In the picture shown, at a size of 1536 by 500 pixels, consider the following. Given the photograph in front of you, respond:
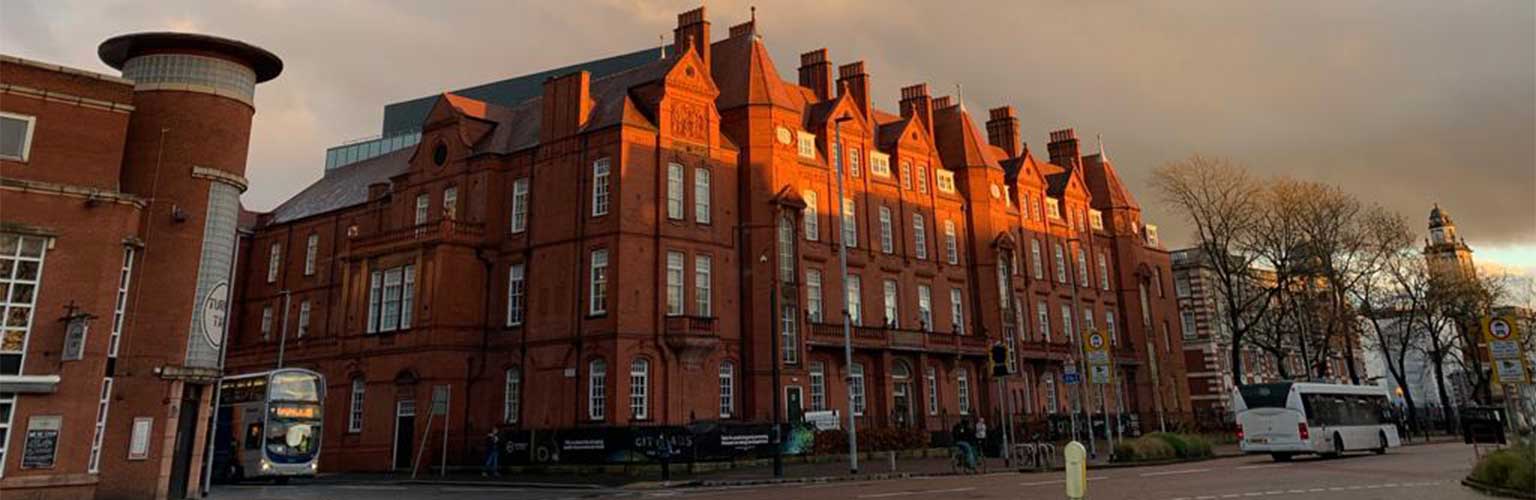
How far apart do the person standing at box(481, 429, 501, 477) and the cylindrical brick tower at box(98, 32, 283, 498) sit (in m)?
10.7

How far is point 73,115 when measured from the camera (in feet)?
68.8

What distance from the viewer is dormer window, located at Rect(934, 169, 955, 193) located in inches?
1956

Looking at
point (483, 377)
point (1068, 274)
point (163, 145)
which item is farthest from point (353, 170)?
point (1068, 274)

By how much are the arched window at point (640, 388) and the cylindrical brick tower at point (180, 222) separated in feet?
44.9

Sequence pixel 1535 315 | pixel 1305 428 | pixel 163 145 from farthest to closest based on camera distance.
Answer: pixel 1535 315 < pixel 1305 428 < pixel 163 145

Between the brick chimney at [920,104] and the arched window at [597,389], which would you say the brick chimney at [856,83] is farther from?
the arched window at [597,389]

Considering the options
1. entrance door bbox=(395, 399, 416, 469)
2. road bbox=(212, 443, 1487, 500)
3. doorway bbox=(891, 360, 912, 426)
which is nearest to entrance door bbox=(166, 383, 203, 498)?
road bbox=(212, 443, 1487, 500)

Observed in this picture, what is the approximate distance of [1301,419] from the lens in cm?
2952

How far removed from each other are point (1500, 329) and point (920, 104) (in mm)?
34781

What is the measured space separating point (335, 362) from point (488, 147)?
1141 centimetres

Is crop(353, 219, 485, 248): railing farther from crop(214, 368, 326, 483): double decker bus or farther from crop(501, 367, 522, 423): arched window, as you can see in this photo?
crop(214, 368, 326, 483): double decker bus

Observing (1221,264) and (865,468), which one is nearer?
(865,468)

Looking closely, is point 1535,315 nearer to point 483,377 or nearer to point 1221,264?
point 1221,264

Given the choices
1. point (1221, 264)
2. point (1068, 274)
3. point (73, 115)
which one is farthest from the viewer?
point (1068, 274)
